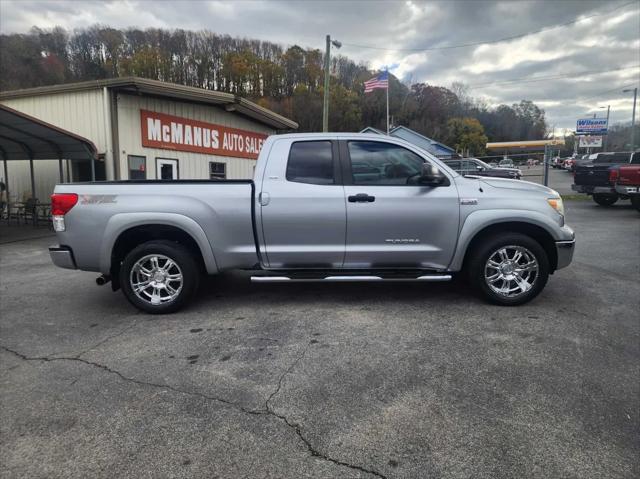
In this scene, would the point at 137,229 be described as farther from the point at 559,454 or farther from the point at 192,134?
the point at 192,134

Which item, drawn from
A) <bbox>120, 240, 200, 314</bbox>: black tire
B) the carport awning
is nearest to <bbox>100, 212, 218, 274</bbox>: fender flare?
<bbox>120, 240, 200, 314</bbox>: black tire

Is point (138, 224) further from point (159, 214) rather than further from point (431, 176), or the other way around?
point (431, 176)

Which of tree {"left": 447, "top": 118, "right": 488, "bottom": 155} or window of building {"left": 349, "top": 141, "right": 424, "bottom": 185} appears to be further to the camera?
tree {"left": 447, "top": 118, "right": 488, "bottom": 155}

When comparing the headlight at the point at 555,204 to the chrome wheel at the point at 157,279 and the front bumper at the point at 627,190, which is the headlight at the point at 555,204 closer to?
the chrome wheel at the point at 157,279

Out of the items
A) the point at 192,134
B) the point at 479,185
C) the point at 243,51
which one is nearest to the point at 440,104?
the point at 243,51

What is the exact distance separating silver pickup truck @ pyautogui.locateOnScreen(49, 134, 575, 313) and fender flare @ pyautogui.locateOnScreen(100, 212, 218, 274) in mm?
10

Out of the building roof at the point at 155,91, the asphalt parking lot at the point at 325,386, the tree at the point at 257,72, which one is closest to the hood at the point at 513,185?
the asphalt parking lot at the point at 325,386

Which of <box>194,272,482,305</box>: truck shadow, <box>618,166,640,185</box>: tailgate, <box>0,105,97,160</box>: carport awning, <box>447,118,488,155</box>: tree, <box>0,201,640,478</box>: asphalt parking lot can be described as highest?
<box>447,118,488,155</box>: tree

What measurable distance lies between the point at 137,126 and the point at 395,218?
33.9 ft

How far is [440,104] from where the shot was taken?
8494cm

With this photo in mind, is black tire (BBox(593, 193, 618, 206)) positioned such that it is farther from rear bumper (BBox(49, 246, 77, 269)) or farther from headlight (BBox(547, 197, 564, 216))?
rear bumper (BBox(49, 246, 77, 269))

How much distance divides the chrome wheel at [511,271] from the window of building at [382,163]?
1290 millimetres

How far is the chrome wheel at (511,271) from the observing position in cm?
479

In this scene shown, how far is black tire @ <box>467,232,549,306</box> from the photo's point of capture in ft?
15.5
